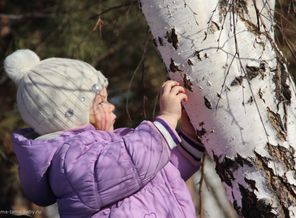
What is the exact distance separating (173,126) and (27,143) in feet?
1.40

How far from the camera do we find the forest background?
197 inches

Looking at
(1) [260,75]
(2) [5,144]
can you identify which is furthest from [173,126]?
(2) [5,144]

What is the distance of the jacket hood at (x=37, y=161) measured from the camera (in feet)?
7.50

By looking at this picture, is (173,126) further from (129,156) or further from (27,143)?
(27,143)

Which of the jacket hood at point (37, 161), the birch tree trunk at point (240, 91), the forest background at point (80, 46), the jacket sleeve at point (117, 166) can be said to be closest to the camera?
the birch tree trunk at point (240, 91)

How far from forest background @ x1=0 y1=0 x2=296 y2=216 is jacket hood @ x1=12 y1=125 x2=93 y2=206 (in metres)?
2.15

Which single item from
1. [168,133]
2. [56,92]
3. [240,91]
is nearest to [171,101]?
[168,133]

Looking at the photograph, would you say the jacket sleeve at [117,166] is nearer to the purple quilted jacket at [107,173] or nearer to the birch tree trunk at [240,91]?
the purple quilted jacket at [107,173]

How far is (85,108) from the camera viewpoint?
7.82ft

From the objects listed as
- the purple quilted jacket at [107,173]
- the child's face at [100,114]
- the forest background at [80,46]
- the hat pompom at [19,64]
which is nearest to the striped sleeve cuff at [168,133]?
the purple quilted jacket at [107,173]

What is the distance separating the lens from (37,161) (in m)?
2.29

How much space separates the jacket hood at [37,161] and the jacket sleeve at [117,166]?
85mm

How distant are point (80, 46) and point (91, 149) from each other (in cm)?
243

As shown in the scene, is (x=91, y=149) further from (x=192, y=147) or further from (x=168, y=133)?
(x=192, y=147)
